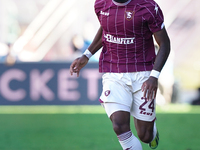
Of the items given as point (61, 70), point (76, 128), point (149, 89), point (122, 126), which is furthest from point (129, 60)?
point (61, 70)

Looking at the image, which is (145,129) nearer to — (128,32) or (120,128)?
(120,128)

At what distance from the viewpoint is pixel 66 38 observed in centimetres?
1240

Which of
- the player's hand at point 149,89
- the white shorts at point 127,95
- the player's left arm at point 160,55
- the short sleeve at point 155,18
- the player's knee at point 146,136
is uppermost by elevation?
the short sleeve at point 155,18

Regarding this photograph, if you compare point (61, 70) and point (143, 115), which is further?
point (61, 70)

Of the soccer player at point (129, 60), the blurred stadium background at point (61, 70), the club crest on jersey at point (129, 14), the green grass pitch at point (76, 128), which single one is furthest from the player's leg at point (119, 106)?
the blurred stadium background at point (61, 70)

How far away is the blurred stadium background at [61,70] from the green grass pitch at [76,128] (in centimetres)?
2

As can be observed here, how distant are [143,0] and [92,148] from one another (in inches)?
96.7

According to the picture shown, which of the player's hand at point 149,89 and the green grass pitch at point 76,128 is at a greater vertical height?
the player's hand at point 149,89

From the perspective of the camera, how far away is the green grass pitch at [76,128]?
6.19 meters

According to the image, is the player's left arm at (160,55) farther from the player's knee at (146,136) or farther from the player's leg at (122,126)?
the player's knee at (146,136)

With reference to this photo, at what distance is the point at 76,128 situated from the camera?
25.6 feet

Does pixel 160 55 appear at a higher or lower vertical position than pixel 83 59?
higher

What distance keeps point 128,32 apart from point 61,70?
638 centimetres

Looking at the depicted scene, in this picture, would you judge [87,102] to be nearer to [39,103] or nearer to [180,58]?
[39,103]
